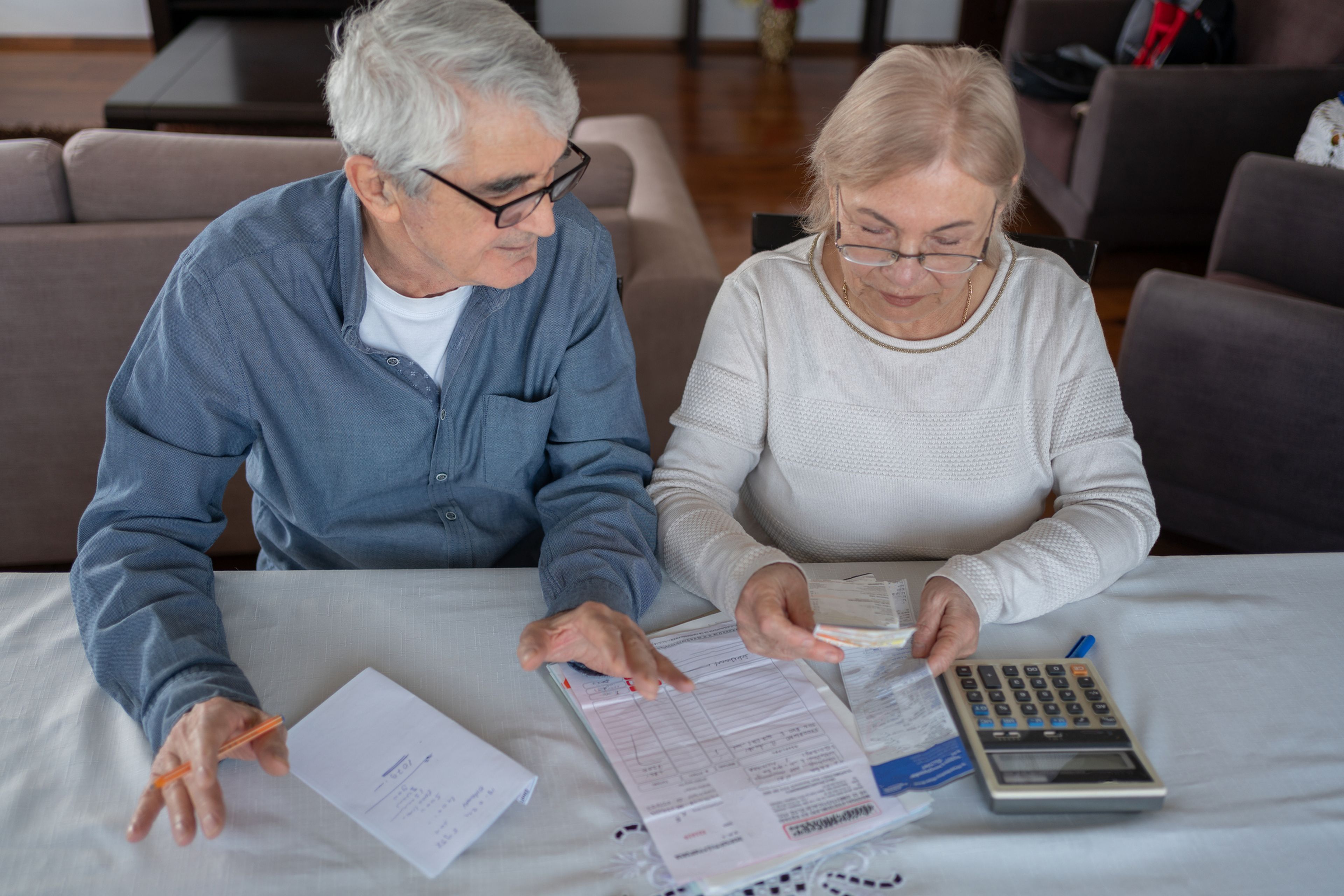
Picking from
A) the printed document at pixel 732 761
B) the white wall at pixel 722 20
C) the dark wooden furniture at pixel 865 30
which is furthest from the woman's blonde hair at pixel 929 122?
the white wall at pixel 722 20

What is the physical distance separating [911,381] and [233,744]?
872 millimetres

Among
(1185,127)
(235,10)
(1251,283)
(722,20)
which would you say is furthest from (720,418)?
(722,20)

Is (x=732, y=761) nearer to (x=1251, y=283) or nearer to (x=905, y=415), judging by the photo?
(x=905, y=415)

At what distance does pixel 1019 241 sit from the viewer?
1522mm

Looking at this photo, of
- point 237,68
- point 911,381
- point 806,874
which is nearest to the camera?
point 806,874

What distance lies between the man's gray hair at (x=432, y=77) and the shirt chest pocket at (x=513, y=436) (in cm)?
29

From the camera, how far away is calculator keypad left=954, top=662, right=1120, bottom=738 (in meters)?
0.96

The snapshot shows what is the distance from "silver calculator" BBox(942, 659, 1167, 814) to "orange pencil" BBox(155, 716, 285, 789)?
0.62 metres

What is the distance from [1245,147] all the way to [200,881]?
3.64 m

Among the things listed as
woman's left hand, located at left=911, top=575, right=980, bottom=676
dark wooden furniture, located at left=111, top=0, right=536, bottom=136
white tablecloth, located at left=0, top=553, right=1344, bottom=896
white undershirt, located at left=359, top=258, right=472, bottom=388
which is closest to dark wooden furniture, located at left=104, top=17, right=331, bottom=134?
dark wooden furniture, located at left=111, top=0, right=536, bottom=136

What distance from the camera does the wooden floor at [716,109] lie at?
3.86 metres

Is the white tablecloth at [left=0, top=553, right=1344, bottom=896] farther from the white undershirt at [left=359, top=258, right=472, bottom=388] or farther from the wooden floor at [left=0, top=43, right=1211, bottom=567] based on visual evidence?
the wooden floor at [left=0, top=43, right=1211, bottom=567]

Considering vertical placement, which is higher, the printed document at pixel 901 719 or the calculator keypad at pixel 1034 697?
the calculator keypad at pixel 1034 697

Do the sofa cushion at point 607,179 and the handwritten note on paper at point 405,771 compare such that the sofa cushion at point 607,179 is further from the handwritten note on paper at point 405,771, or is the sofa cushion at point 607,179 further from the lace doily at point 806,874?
the lace doily at point 806,874
